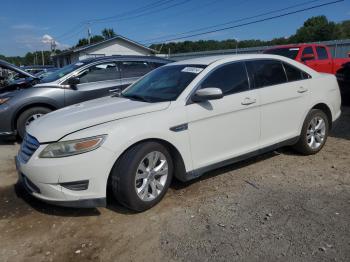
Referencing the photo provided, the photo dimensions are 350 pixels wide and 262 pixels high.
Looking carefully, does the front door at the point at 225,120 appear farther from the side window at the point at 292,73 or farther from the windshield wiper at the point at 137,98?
the side window at the point at 292,73

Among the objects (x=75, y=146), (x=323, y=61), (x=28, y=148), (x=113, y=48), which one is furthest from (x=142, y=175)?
(x=113, y=48)

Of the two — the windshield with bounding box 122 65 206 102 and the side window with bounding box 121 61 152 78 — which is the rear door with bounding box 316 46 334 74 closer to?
the side window with bounding box 121 61 152 78

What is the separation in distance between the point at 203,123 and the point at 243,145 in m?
0.76

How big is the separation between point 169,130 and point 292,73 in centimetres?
237

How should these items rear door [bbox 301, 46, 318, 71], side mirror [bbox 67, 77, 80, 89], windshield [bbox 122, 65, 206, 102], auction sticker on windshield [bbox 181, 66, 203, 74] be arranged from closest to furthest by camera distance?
windshield [bbox 122, 65, 206, 102] < auction sticker on windshield [bbox 181, 66, 203, 74] < side mirror [bbox 67, 77, 80, 89] < rear door [bbox 301, 46, 318, 71]

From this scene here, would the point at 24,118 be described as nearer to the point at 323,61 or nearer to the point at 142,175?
the point at 142,175

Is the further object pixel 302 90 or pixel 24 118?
pixel 24 118

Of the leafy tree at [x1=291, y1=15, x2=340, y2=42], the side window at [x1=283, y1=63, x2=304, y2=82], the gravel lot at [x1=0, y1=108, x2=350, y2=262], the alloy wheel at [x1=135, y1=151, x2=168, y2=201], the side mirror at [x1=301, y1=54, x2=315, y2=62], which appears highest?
the leafy tree at [x1=291, y1=15, x2=340, y2=42]

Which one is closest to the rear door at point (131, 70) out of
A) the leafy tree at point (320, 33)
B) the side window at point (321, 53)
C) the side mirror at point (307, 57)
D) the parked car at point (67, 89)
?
the parked car at point (67, 89)

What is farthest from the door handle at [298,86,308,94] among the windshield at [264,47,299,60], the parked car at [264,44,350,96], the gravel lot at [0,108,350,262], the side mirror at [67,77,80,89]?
the windshield at [264,47,299,60]

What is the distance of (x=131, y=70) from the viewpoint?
25.4ft

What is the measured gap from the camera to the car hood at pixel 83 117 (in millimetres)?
3588

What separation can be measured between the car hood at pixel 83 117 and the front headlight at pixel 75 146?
0.36ft

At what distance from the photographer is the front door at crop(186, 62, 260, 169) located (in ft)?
13.2
